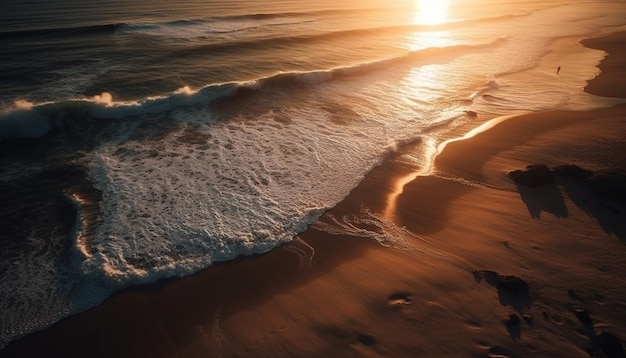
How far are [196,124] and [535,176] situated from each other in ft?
30.0

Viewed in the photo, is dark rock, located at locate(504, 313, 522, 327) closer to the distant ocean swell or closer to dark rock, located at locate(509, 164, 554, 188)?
dark rock, located at locate(509, 164, 554, 188)

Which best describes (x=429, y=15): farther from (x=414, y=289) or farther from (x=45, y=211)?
(x=45, y=211)

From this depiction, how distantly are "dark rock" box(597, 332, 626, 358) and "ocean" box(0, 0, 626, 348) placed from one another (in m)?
4.35

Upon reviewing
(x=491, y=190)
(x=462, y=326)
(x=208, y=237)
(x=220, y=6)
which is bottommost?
(x=208, y=237)

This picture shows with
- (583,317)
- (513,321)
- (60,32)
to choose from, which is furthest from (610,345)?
(60,32)

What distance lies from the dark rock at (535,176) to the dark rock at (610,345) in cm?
364

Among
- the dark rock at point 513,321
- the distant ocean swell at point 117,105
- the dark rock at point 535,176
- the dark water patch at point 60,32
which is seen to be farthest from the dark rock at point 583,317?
the dark water patch at point 60,32

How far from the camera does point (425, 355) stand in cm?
408

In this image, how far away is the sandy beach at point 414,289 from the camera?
13.9 ft

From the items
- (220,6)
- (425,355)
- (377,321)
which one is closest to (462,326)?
(425,355)

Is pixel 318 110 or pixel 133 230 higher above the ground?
pixel 318 110

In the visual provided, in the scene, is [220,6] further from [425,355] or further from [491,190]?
[425,355]

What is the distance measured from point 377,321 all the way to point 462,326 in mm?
1062

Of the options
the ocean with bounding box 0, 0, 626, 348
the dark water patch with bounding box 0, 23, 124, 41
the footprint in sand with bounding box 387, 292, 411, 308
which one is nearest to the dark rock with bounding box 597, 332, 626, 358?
the footprint in sand with bounding box 387, 292, 411, 308
